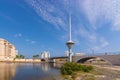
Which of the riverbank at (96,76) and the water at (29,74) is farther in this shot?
the water at (29,74)

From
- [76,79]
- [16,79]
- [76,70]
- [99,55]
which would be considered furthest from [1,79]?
[99,55]

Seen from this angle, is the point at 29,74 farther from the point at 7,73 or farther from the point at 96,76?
the point at 96,76

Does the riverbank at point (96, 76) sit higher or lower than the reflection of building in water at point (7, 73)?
higher

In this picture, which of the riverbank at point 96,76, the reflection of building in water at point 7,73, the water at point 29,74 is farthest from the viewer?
the water at point 29,74

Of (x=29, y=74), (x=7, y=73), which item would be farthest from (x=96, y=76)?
(x=7, y=73)

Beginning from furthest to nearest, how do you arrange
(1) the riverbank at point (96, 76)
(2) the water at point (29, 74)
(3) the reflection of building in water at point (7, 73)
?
(2) the water at point (29, 74) → (3) the reflection of building in water at point (7, 73) → (1) the riverbank at point (96, 76)

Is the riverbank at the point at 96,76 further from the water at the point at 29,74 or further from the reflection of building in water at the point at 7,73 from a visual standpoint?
the reflection of building in water at the point at 7,73

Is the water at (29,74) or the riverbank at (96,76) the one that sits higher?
the riverbank at (96,76)

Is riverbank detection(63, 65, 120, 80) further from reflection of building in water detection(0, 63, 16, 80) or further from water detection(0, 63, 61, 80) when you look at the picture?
reflection of building in water detection(0, 63, 16, 80)

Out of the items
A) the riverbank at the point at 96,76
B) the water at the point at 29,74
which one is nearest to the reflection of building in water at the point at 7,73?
the water at the point at 29,74

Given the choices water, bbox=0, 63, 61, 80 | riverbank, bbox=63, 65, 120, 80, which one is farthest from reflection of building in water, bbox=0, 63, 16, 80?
riverbank, bbox=63, 65, 120, 80

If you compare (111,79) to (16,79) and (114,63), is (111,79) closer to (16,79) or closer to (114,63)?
(16,79)

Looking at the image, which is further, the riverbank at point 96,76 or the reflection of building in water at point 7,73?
the reflection of building in water at point 7,73

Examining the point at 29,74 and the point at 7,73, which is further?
the point at 29,74
